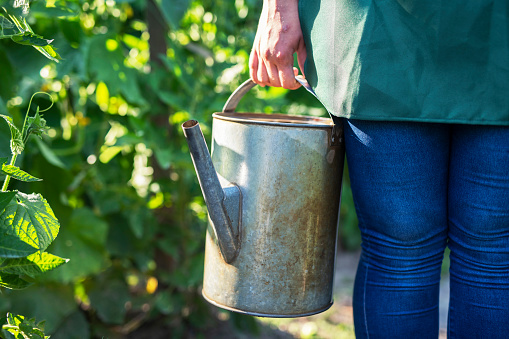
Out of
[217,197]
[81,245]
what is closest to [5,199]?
[217,197]

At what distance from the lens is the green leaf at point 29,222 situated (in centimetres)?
87

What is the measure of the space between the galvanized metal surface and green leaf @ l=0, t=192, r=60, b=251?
0.41m

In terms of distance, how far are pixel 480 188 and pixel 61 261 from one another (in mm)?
733

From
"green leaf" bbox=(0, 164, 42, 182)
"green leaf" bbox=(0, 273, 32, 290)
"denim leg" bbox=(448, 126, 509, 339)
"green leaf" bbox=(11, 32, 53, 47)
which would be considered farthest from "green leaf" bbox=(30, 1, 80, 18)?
"denim leg" bbox=(448, 126, 509, 339)

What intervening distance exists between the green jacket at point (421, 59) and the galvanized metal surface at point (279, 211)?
16 centimetres

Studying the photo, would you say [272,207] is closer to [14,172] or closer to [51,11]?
[14,172]

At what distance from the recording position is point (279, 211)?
1.14 metres

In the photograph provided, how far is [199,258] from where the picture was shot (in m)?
1.82

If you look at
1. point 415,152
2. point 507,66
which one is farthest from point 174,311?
point 507,66

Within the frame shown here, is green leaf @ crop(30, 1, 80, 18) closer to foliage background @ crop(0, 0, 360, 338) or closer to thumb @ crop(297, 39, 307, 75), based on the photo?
foliage background @ crop(0, 0, 360, 338)

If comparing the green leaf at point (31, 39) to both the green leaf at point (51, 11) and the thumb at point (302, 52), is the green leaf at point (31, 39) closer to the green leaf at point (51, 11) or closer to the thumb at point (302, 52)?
the green leaf at point (51, 11)

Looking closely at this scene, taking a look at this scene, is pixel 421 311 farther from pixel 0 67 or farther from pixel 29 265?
pixel 0 67

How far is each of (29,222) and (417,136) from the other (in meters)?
0.68

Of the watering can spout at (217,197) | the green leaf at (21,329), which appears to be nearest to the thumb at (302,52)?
the watering can spout at (217,197)
